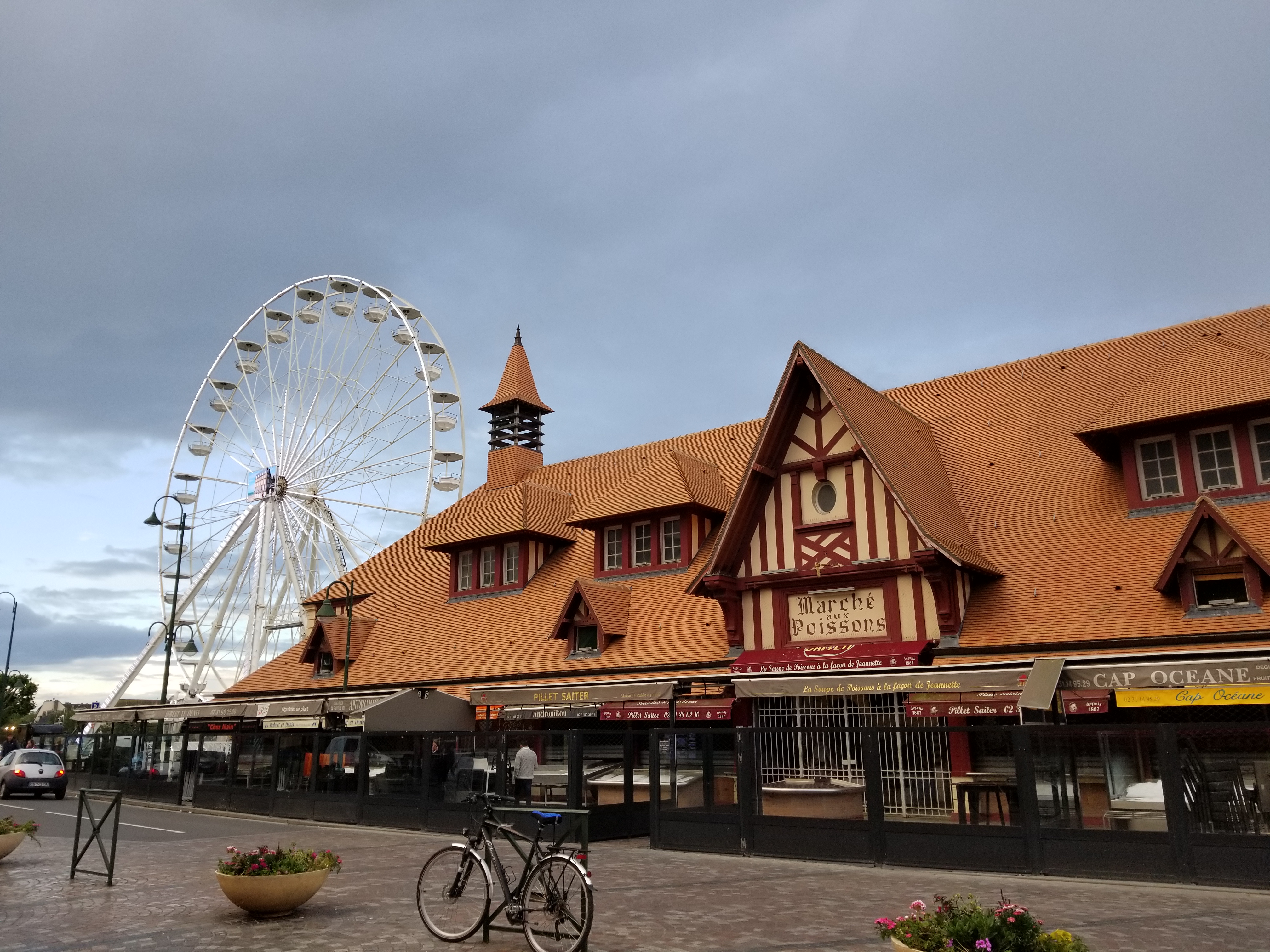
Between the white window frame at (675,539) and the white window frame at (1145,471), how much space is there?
35.6ft

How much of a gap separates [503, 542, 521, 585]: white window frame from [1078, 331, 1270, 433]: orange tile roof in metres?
16.6

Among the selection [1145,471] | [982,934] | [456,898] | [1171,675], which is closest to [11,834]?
[456,898]

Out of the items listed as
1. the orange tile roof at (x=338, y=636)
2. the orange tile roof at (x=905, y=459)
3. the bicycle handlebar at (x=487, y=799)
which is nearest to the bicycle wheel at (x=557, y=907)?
the bicycle handlebar at (x=487, y=799)

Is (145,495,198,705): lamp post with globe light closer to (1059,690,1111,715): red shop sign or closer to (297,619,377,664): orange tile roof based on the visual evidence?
(297,619,377,664): orange tile roof

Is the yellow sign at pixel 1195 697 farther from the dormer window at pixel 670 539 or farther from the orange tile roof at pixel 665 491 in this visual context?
the dormer window at pixel 670 539

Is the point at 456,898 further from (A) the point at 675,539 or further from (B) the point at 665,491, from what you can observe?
(A) the point at 675,539

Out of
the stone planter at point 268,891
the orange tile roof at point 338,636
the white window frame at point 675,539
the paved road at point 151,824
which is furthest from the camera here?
the orange tile roof at point 338,636

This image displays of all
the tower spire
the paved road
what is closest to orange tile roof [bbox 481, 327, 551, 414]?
the tower spire

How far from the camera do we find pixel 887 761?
51.5ft

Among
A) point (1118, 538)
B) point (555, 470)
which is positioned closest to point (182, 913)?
point (1118, 538)

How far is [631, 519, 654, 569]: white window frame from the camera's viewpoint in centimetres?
2723

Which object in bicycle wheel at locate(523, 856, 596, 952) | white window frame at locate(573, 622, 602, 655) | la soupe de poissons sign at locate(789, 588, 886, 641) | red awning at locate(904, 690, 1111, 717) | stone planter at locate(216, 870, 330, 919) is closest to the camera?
bicycle wheel at locate(523, 856, 596, 952)

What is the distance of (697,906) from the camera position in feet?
39.2

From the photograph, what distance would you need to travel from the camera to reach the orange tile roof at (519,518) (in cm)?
3048
